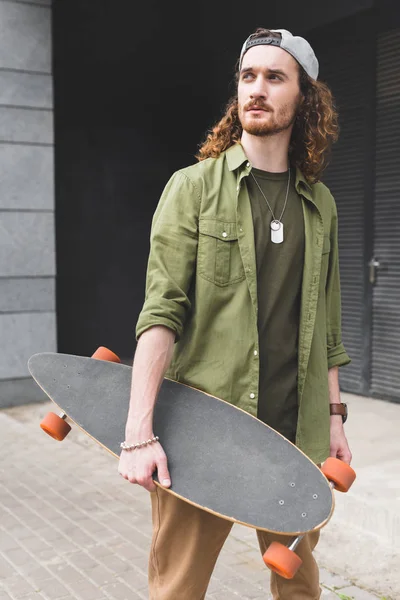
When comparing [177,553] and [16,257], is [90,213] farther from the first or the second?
[177,553]

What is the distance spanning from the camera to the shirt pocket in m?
2.11

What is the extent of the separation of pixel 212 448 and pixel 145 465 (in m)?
0.21

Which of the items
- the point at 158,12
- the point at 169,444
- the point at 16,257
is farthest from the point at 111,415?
the point at 158,12

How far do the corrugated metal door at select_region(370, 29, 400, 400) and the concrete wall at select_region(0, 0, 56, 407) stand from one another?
3.15m

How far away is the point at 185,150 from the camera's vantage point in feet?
31.9

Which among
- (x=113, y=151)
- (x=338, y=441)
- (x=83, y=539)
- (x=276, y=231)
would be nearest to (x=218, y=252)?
(x=276, y=231)

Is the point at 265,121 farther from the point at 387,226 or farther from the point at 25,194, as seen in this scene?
the point at 25,194

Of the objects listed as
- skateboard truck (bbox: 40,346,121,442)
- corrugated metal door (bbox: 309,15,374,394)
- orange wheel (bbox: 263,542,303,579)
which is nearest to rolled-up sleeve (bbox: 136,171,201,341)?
skateboard truck (bbox: 40,346,121,442)

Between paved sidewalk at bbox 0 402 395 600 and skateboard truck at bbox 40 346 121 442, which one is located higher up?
skateboard truck at bbox 40 346 121 442

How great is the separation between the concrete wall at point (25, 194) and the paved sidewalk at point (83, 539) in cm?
159

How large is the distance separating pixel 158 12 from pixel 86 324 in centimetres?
395

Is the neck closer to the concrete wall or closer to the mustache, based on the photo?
the mustache

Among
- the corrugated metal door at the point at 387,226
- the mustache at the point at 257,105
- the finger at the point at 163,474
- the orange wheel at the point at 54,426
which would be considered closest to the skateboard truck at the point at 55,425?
the orange wheel at the point at 54,426

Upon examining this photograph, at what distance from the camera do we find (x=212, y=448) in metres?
2.05
